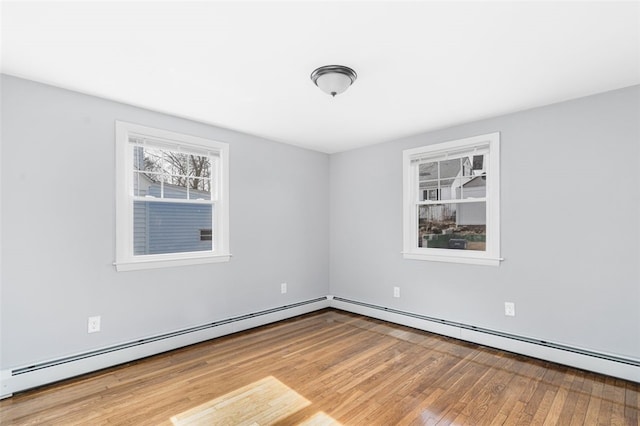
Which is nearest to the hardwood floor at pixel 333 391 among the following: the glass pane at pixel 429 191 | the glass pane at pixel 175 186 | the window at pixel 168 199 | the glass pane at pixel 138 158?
the window at pixel 168 199

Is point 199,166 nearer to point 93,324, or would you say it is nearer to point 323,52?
→ point 93,324

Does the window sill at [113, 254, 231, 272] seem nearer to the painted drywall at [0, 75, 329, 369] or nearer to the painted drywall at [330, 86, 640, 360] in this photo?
the painted drywall at [0, 75, 329, 369]

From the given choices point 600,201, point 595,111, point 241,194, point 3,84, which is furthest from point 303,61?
point 600,201

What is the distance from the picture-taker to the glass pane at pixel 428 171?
3938 mm

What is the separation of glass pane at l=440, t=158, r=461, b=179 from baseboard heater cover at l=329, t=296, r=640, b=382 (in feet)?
5.70

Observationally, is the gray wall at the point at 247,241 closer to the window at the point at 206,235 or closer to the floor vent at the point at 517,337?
the floor vent at the point at 517,337

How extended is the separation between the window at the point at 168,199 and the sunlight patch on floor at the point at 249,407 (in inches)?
59.4

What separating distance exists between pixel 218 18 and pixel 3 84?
1.94 metres

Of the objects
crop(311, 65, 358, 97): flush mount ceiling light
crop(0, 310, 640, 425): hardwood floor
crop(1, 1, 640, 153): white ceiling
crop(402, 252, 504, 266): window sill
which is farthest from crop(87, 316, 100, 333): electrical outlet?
crop(402, 252, 504, 266): window sill

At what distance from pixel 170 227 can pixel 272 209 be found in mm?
1327

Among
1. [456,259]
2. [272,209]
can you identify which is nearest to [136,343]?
[272,209]

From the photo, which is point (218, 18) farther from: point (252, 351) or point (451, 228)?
point (451, 228)

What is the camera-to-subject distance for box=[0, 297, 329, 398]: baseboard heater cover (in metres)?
2.39

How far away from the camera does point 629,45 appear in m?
2.04
